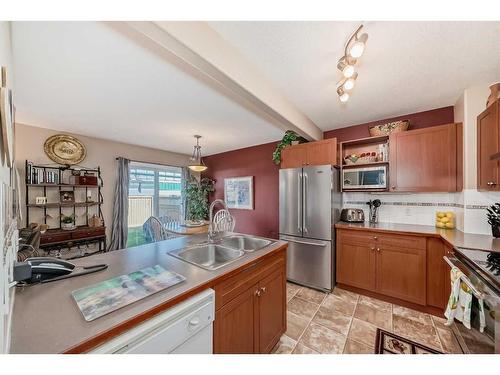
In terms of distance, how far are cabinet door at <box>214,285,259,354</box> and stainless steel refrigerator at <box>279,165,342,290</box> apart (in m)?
1.51

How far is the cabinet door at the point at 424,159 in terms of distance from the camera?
7.11 feet

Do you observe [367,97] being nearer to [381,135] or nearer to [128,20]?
[381,135]

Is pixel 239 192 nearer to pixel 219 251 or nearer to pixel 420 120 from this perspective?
pixel 219 251

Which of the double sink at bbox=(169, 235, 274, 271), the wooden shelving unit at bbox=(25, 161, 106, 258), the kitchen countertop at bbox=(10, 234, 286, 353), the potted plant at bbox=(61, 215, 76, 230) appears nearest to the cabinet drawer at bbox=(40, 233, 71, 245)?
the wooden shelving unit at bbox=(25, 161, 106, 258)

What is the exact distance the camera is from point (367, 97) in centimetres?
218

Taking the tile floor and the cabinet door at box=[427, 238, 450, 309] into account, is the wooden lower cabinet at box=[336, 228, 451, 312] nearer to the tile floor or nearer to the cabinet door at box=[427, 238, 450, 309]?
the cabinet door at box=[427, 238, 450, 309]

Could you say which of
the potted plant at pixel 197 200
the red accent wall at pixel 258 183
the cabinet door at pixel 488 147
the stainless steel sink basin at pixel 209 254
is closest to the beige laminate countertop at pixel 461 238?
the cabinet door at pixel 488 147

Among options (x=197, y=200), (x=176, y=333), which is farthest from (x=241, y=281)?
(x=197, y=200)

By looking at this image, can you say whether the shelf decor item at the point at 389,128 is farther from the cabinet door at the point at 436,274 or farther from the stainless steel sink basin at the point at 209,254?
the stainless steel sink basin at the point at 209,254

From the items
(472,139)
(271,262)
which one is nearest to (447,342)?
(271,262)

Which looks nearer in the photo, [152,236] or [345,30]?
[345,30]

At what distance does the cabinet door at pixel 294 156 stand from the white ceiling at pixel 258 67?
1.58 ft
